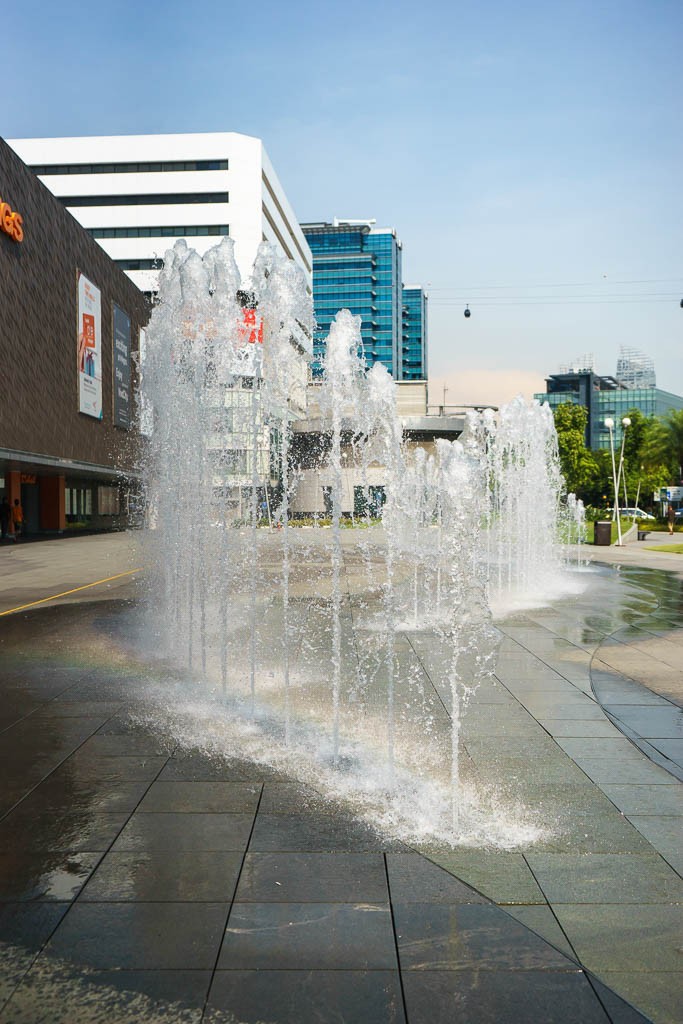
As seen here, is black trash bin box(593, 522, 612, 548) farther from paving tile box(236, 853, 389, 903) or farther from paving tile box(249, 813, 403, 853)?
paving tile box(236, 853, 389, 903)

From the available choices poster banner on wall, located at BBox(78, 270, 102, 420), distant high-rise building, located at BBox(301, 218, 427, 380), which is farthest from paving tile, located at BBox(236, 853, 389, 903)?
distant high-rise building, located at BBox(301, 218, 427, 380)

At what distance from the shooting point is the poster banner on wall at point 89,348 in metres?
37.5

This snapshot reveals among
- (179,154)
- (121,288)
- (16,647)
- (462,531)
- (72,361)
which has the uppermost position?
(179,154)

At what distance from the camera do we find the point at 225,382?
10.9 meters

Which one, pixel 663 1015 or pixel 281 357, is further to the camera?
pixel 281 357

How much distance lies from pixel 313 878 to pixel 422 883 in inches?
18.6

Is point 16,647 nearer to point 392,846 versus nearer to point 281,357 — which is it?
point 281,357

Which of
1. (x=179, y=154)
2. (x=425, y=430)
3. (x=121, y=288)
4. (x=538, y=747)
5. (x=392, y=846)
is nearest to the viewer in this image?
(x=392, y=846)

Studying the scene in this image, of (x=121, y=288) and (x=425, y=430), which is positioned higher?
(x=121, y=288)

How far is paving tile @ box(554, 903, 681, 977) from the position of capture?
3016mm

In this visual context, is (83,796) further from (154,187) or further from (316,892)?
(154,187)

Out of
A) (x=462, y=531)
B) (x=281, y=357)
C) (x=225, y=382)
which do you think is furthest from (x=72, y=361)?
(x=462, y=531)

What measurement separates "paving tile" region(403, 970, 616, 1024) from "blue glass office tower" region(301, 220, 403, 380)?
478 ft

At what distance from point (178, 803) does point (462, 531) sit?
2886 millimetres
